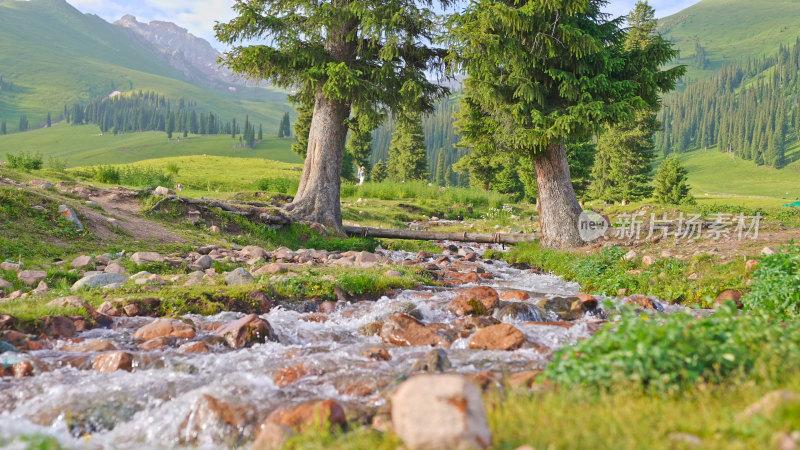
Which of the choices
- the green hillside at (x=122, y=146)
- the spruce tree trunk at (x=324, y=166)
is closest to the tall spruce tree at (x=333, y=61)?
the spruce tree trunk at (x=324, y=166)

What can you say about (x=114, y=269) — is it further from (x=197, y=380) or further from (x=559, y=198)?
Answer: (x=559, y=198)

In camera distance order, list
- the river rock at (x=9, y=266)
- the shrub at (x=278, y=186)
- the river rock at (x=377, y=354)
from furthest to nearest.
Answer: the shrub at (x=278, y=186)
the river rock at (x=9, y=266)
the river rock at (x=377, y=354)

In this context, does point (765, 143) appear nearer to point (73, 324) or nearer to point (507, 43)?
point (507, 43)

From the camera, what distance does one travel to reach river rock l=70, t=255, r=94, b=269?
8.92 m

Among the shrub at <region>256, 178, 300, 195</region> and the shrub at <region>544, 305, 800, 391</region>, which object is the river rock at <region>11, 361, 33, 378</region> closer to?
the shrub at <region>544, 305, 800, 391</region>

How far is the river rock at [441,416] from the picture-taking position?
9.12ft

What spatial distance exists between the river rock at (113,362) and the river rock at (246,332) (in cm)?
113

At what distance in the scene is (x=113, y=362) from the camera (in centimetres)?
504

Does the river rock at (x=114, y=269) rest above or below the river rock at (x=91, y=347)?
above

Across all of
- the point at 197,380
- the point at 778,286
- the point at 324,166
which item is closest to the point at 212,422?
the point at 197,380

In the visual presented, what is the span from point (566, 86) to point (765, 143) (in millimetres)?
199005

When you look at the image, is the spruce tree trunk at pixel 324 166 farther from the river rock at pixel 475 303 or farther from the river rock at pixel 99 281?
the river rock at pixel 475 303

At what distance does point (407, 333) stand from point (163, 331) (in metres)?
3.14

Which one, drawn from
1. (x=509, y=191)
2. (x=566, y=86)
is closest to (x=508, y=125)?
(x=566, y=86)
